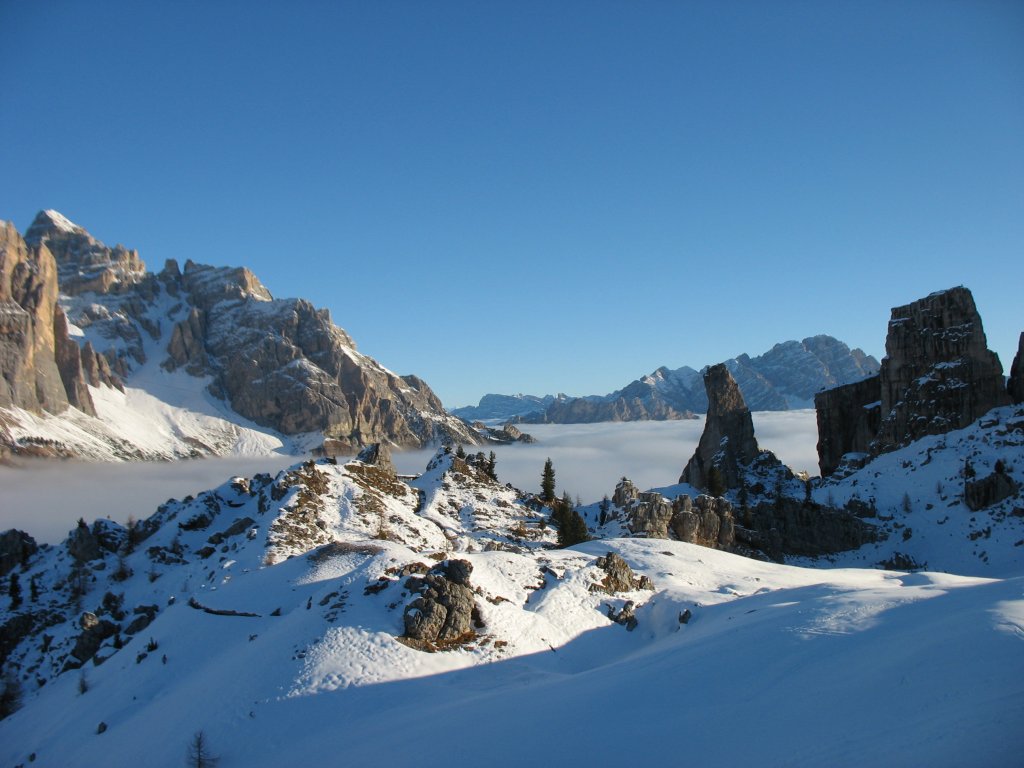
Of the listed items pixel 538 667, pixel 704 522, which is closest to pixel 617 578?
pixel 538 667

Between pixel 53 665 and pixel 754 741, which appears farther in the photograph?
pixel 53 665

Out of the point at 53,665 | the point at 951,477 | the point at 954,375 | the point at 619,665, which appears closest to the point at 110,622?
the point at 53,665

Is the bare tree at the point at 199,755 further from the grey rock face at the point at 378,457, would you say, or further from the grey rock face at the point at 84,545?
the grey rock face at the point at 378,457

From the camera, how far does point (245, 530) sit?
6209 centimetres

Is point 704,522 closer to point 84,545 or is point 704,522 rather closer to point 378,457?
point 378,457

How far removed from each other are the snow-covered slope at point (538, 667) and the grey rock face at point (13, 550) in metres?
20.5

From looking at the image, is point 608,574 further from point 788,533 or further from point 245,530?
point 788,533

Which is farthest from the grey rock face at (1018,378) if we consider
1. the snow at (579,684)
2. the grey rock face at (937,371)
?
the snow at (579,684)

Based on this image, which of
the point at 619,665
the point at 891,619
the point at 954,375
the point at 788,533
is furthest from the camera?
the point at 954,375

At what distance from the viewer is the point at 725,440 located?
101 meters

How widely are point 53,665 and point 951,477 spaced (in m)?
96.6

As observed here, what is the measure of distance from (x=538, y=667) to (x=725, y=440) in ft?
261

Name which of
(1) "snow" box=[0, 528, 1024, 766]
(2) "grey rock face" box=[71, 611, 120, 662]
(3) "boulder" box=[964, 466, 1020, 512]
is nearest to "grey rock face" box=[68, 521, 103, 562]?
(2) "grey rock face" box=[71, 611, 120, 662]

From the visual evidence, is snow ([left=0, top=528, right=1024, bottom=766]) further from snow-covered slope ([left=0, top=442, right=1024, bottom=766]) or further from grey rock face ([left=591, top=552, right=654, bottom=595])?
grey rock face ([left=591, top=552, right=654, bottom=595])
